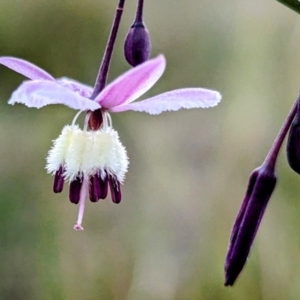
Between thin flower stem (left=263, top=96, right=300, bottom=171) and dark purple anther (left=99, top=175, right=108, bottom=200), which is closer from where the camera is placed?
thin flower stem (left=263, top=96, right=300, bottom=171)

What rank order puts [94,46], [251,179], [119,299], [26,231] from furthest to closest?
[94,46], [26,231], [119,299], [251,179]

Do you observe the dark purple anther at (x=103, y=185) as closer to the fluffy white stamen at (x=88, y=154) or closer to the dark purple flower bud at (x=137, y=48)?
the fluffy white stamen at (x=88, y=154)

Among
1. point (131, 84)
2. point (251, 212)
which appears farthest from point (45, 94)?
point (251, 212)

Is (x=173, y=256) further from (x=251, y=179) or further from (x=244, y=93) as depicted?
(x=251, y=179)

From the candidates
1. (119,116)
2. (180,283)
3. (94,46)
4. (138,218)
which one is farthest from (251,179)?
(94,46)

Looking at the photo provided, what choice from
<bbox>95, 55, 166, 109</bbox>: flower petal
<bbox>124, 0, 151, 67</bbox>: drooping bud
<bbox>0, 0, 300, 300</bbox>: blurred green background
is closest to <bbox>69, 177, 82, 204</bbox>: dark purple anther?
<bbox>95, 55, 166, 109</bbox>: flower petal

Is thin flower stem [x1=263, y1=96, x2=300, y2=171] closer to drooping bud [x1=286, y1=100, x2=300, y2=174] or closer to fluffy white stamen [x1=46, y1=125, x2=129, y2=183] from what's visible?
drooping bud [x1=286, y1=100, x2=300, y2=174]
